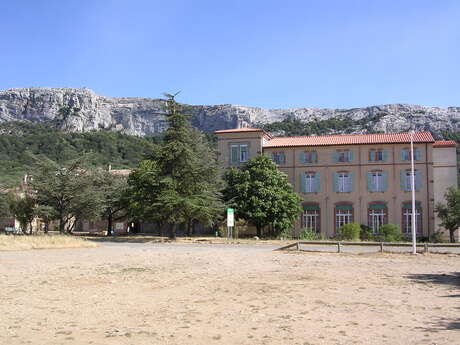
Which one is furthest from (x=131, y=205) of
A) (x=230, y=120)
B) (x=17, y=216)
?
(x=230, y=120)

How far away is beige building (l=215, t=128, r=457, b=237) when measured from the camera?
154 ft

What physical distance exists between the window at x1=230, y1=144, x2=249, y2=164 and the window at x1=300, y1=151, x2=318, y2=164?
5.44 m

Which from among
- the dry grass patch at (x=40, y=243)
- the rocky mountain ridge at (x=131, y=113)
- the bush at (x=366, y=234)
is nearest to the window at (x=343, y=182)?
the bush at (x=366, y=234)

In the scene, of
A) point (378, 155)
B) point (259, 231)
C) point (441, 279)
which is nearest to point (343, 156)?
point (378, 155)

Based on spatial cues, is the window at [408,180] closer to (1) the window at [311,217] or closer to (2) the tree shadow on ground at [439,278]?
(1) the window at [311,217]

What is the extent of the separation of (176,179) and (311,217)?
637 inches

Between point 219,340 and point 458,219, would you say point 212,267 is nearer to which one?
point 219,340

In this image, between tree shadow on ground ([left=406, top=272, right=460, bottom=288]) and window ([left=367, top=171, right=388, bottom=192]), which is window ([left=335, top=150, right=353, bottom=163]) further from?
tree shadow on ground ([left=406, top=272, right=460, bottom=288])

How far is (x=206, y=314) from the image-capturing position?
9219 millimetres

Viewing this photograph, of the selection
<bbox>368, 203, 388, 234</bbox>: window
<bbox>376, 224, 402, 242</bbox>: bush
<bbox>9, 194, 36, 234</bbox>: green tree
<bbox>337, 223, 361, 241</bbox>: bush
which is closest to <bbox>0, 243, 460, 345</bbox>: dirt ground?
<bbox>337, 223, 361, 241</bbox>: bush

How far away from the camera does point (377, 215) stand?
158 feet

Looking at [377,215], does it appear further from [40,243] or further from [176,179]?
[40,243]

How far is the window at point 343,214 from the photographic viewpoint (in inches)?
1916

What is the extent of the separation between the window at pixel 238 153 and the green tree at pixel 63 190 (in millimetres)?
14823
